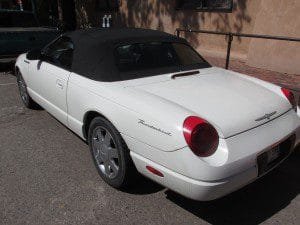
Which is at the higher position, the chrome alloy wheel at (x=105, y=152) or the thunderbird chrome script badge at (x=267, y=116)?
the thunderbird chrome script badge at (x=267, y=116)

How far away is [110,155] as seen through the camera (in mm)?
3352

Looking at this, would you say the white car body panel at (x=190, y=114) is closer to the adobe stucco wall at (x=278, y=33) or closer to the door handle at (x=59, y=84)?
the door handle at (x=59, y=84)

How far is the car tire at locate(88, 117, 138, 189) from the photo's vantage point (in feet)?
10.3

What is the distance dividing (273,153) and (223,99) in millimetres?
628

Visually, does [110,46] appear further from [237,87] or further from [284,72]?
[284,72]

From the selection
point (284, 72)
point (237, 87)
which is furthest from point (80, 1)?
point (237, 87)

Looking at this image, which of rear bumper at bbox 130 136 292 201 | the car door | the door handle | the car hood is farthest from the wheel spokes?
the door handle

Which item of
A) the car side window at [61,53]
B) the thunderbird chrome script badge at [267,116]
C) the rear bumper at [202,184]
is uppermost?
the car side window at [61,53]

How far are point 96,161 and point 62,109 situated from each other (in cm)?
87

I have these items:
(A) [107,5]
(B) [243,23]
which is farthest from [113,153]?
(A) [107,5]

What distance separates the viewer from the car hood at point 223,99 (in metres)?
2.81

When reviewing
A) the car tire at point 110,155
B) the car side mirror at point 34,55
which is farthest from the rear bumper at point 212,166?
the car side mirror at point 34,55

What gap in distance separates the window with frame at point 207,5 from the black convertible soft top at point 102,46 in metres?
5.92

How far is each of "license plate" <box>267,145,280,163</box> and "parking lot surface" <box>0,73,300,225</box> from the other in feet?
1.55
